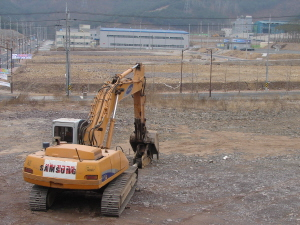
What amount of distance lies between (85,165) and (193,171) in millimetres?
5964

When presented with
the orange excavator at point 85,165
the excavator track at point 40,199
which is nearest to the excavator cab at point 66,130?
the orange excavator at point 85,165

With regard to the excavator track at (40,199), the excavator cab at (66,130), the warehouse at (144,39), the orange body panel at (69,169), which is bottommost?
the excavator track at (40,199)

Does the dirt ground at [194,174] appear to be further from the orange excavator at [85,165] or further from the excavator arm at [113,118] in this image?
the excavator arm at [113,118]

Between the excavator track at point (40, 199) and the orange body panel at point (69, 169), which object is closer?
the orange body panel at point (69, 169)

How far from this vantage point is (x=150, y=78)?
165 feet

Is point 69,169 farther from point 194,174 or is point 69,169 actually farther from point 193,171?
point 193,171

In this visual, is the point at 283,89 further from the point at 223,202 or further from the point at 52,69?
the point at 223,202

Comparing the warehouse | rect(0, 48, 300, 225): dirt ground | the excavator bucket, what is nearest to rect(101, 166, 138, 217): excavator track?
rect(0, 48, 300, 225): dirt ground

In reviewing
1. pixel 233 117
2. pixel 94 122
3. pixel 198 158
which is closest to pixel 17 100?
pixel 233 117

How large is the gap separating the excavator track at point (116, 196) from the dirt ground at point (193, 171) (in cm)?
20

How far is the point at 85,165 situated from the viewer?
897 centimetres

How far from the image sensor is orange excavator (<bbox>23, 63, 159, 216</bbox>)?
902 cm

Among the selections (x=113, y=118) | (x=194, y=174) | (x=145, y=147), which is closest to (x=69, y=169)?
(x=113, y=118)

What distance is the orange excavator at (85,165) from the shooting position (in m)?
9.02
